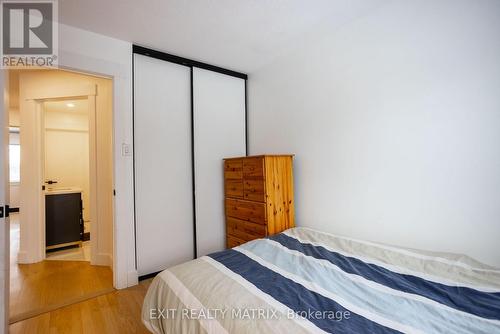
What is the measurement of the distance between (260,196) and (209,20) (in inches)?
67.6

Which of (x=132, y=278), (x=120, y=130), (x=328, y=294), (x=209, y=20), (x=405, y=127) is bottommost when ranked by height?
(x=132, y=278)

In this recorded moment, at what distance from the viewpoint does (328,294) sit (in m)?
1.15

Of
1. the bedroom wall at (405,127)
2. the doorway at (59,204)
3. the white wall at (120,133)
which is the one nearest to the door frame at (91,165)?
the doorway at (59,204)

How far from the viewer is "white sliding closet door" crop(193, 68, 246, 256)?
2.88 metres

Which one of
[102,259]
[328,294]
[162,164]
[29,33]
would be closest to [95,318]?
[102,259]

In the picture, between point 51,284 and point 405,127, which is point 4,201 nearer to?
point 51,284

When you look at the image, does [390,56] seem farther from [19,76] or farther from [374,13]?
[19,76]

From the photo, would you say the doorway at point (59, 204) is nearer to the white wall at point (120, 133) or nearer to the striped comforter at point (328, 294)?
the white wall at point (120, 133)

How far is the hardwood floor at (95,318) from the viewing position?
5.71 feet

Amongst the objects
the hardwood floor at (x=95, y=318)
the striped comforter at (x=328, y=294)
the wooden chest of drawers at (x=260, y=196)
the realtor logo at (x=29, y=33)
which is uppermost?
the realtor logo at (x=29, y=33)

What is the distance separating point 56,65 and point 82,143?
3673mm

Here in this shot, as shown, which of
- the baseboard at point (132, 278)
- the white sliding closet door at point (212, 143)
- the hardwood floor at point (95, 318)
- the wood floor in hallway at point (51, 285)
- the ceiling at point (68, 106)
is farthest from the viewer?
the ceiling at point (68, 106)

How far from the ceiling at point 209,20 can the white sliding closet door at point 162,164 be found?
1.12 feet

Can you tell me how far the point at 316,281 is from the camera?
129cm
